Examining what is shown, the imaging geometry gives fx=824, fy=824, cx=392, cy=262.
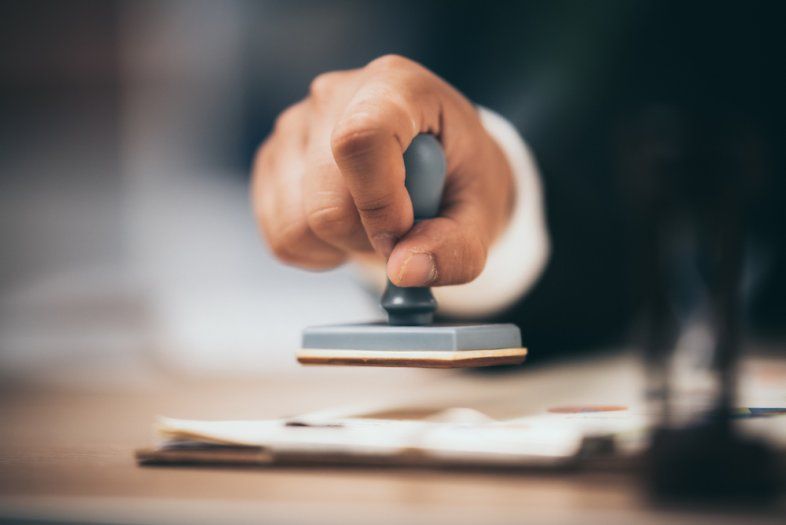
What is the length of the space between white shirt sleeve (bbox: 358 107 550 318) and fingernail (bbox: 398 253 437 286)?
0.46 metres

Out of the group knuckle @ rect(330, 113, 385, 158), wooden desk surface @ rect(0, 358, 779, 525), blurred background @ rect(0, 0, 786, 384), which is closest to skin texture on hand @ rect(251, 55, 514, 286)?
knuckle @ rect(330, 113, 385, 158)

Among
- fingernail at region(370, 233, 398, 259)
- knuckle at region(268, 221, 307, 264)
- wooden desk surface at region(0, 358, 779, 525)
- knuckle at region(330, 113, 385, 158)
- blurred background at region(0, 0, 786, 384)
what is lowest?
wooden desk surface at region(0, 358, 779, 525)

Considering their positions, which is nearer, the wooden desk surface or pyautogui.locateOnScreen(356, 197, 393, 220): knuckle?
the wooden desk surface

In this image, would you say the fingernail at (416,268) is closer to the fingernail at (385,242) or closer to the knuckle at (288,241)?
the fingernail at (385,242)

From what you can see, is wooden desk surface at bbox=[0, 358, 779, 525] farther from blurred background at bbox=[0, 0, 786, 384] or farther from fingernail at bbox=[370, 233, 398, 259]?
blurred background at bbox=[0, 0, 786, 384]

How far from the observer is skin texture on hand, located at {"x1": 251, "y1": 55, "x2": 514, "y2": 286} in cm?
46

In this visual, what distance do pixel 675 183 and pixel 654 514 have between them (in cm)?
12

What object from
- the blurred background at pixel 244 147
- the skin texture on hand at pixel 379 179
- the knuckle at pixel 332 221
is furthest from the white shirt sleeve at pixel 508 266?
the knuckle at pixel 332 221

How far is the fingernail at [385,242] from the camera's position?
511 millimetres

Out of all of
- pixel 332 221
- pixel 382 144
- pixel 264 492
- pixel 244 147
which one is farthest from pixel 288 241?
pixel 244 147

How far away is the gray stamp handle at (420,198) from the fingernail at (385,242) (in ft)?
0.09

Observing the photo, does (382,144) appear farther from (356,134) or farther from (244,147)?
(244,147)

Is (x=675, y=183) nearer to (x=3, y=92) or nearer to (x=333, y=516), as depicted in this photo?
(x=333, y=516)

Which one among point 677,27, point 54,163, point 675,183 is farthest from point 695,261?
point 54,163
